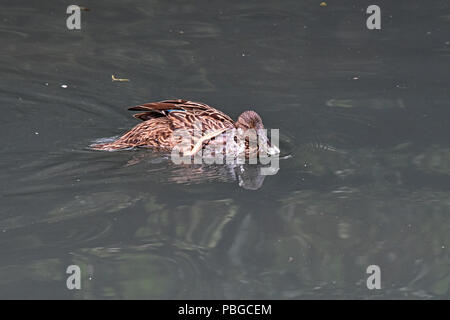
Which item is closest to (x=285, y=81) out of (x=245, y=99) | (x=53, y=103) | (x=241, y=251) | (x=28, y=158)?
(x=245, y=99)

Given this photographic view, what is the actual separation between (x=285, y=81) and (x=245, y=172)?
239 centimetres

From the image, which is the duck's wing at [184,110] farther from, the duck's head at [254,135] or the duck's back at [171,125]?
the duck's head at [254,135]

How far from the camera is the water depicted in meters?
5.68

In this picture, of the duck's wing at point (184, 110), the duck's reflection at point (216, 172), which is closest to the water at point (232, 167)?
the duck's reflection at point (216, 172)

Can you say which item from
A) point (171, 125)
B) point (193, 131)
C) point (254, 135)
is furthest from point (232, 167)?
point (171, 125)

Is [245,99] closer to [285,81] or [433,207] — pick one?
[285,81]

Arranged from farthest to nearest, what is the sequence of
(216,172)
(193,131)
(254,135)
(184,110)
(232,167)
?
(184,110)
(193,131)
(254,135)
(232,167)
(216,172)

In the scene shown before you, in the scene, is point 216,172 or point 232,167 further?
point 232,167

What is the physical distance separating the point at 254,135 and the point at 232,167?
39 centimetres

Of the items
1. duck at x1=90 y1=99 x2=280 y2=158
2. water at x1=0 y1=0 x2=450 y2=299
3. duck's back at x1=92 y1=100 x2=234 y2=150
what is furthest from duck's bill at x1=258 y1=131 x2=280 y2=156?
duck's back at x1=92 y1=100 x2=234 y2=150

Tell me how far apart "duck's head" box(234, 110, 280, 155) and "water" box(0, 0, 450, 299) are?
0.25 meters

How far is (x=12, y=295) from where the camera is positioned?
527cm

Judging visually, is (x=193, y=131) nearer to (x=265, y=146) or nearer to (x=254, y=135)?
(x=254, y=135)

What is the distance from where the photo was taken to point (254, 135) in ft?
25.4
